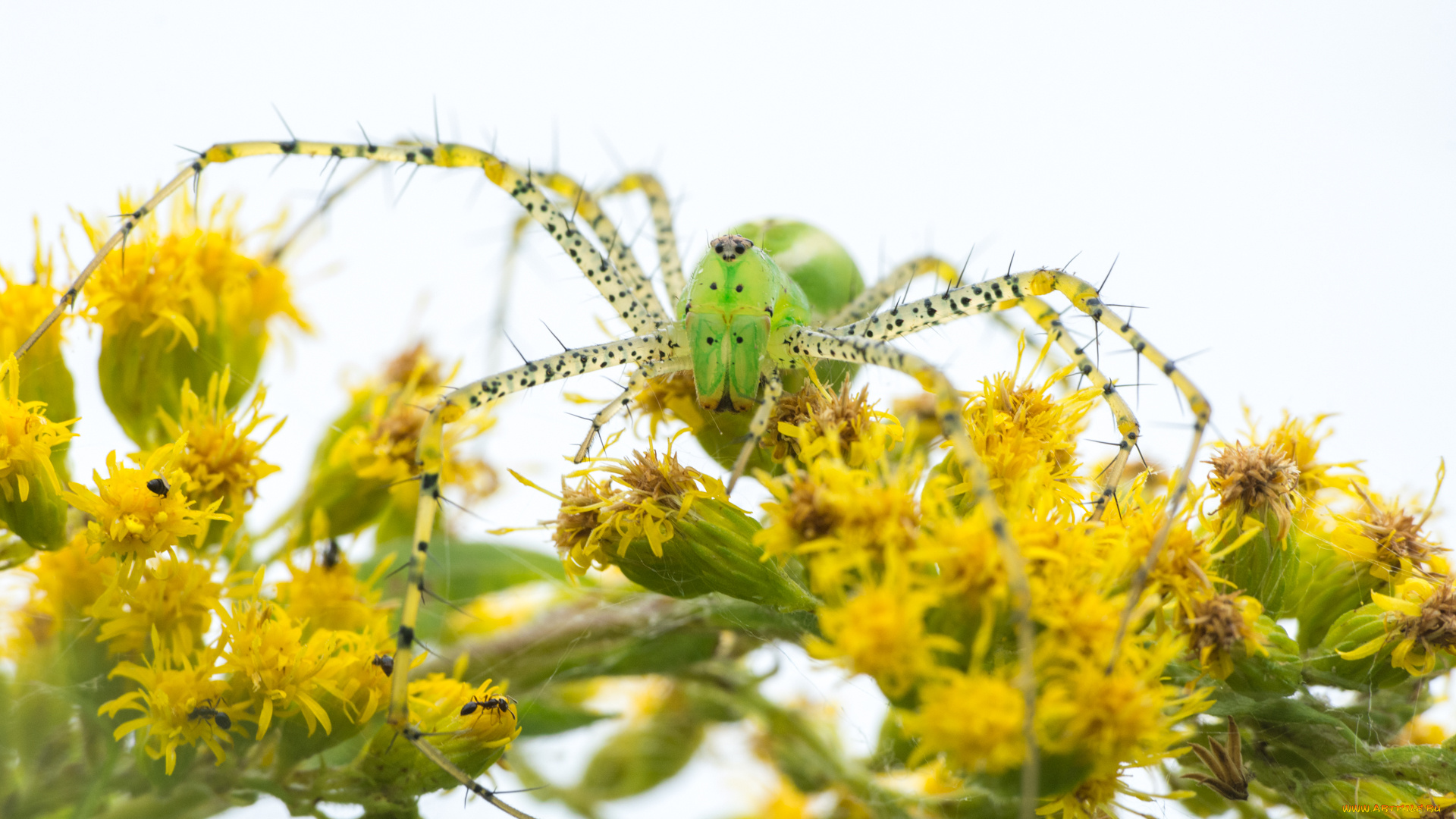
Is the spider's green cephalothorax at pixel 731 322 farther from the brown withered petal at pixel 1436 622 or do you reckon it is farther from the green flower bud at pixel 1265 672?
the brown withered petal at pixel 1436 622

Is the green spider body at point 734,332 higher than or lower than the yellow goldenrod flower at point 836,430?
higher

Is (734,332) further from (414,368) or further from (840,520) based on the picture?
(414,368)

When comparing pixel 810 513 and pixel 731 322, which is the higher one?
pixel 731 322

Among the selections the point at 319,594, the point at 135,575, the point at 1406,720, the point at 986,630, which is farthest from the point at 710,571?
the point at 1406,720

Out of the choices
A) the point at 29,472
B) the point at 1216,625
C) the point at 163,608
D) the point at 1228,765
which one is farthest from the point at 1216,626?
the point at 29,472

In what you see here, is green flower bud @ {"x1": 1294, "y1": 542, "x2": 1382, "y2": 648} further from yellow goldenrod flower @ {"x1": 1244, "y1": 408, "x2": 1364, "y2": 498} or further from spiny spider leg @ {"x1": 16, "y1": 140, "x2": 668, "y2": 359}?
spiny spider leg @ {"x1": 16, "y1": 140, "x2": 668, "y2": 359}

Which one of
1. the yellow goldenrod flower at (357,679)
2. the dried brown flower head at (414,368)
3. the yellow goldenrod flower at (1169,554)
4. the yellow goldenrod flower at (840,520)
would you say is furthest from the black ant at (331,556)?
→ the yellow goldenrod flower at (1169,554)

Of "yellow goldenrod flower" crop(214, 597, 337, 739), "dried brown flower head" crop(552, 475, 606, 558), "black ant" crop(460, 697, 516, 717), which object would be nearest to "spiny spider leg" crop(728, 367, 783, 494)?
"dried brown flower head" crop(552, 475, 606, 558)
